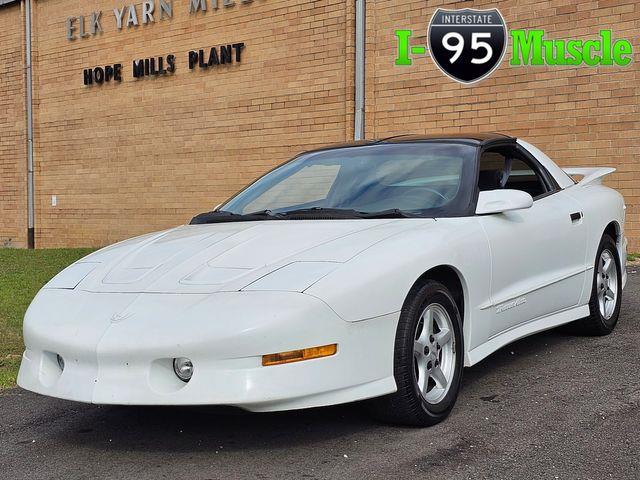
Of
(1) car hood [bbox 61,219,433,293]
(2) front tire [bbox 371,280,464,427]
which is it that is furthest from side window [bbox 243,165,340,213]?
(2) front tire [bbox 371,280,464,427]

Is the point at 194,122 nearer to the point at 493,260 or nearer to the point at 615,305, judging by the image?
the point at 615,305

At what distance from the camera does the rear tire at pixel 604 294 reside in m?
5.80

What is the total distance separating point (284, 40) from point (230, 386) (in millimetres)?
11491

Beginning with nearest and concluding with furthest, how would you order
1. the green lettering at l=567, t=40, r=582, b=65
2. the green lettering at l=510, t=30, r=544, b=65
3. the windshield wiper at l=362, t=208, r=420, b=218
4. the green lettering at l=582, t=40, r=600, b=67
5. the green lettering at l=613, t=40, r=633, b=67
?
the windshield wiper at l=362, t=208, r=420, b=218 < the green lettering at l=613, t=40, r=633, b=67 < the green lettering at l=582, t=40, r=600, b=67 < the green lettering at l=567, t=40, r=582, b=65 < the green lettering at l=510, t=30, r=544, b=65

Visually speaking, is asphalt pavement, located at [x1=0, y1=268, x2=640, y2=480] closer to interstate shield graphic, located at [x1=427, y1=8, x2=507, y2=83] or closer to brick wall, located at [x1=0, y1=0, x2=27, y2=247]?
interstate shield graphic, located at [x1=427, y1=8, x2=507, y2=83]

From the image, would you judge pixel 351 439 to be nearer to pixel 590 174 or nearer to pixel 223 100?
pixel 590 174

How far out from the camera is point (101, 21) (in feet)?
56.8

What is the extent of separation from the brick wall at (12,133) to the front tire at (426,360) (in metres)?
16.4

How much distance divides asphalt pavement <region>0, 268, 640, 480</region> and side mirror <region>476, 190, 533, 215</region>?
0.96 metres

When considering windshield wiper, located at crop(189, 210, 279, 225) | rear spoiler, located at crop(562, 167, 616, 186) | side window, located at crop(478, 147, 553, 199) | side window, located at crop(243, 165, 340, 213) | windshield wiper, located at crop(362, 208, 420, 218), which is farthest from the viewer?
rear spoiler, located at crop(562, 167, 616, 186)

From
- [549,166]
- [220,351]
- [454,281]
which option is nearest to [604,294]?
[549,166]

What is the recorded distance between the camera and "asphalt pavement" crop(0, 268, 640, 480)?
11.3 feet

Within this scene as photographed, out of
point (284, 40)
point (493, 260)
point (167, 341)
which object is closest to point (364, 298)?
point (167, 341)

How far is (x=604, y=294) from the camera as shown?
19.7 ft
